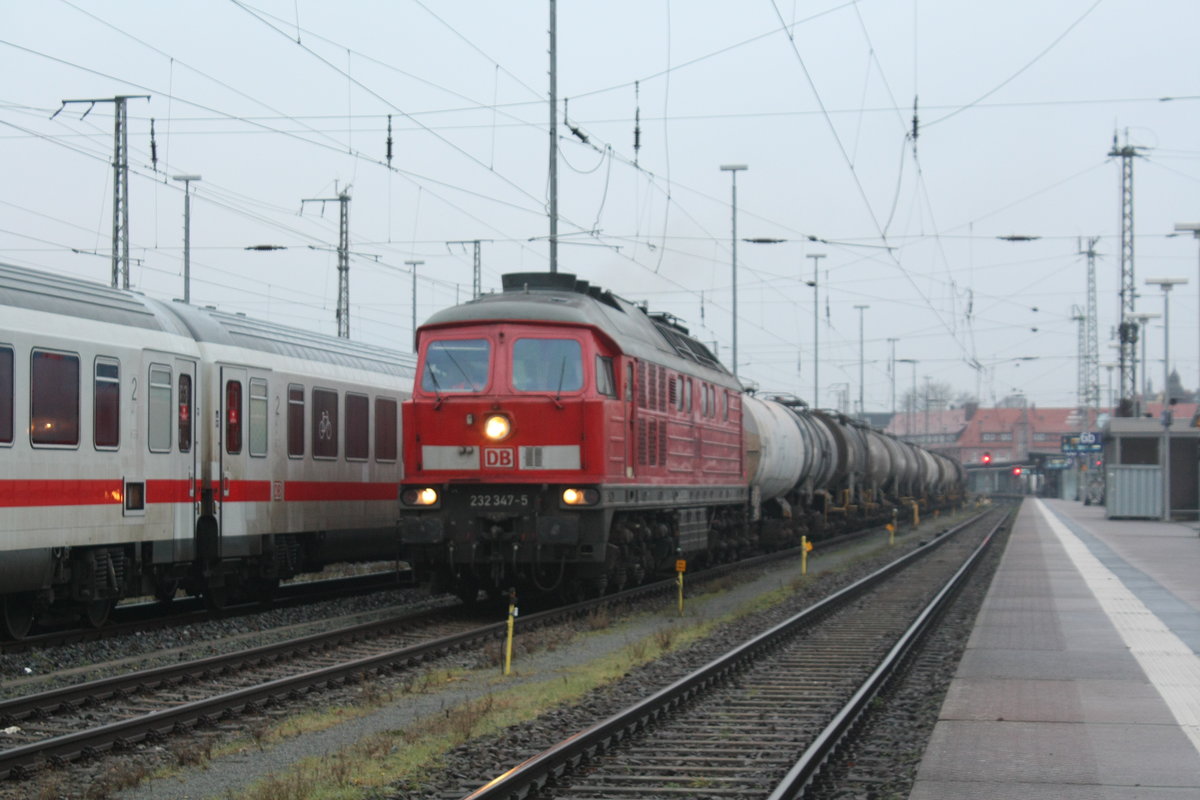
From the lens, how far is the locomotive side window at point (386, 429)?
872 inches

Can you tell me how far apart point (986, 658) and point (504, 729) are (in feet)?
20.3

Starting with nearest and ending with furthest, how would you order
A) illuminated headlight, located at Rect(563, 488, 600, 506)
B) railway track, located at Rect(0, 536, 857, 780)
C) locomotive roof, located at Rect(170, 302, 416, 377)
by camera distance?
→ railway track, located at Rect(0, 536, 857, 780) < illuminated headlight, located at Rect(563, 488, 600, 506) < locomotive roof, located at Rect(170, 302, 416, 377)

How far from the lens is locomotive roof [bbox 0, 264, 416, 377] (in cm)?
1455

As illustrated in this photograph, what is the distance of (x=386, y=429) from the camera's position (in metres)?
22.4

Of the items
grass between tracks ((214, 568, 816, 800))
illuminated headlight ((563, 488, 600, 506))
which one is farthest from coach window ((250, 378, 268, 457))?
grass between tracks ((214, 568, 816, 800))

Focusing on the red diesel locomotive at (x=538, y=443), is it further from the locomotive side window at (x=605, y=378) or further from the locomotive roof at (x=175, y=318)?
the locomotive roof at (x=175, y=318)

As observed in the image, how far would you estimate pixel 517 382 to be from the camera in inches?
707

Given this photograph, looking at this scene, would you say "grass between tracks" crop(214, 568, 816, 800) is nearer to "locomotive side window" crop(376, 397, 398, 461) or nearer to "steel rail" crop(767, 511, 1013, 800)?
"steel rail" crop(767, 511, 1013, 800)

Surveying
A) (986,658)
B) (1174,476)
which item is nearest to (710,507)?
(986,658)

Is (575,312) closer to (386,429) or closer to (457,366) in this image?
(457,366)

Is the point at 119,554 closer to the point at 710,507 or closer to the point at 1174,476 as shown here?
the point at 710,507

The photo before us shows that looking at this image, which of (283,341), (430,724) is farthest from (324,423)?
(430,724)

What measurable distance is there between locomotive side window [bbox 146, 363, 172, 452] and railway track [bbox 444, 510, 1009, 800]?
675cm

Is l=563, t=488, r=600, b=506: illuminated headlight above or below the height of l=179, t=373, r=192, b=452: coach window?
below
